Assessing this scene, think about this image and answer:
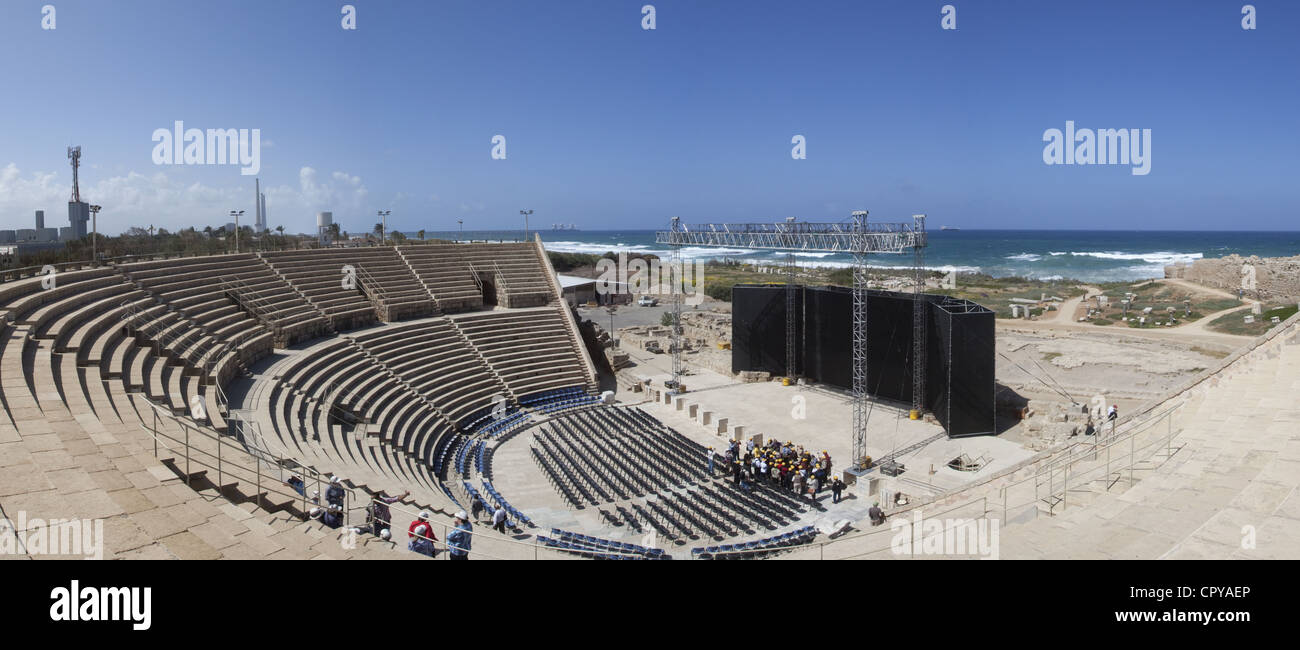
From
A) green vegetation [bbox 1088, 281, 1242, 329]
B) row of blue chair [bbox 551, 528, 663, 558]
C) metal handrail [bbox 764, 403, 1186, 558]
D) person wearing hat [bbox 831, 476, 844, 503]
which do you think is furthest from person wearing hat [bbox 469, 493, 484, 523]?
green vegetation [bbox 1088, 281, 1242, 329]

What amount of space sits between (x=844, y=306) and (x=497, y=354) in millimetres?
16128

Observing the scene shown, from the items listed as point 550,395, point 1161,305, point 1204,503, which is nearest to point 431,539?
point 1204,503

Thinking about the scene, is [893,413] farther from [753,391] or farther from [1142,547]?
[1142,547]

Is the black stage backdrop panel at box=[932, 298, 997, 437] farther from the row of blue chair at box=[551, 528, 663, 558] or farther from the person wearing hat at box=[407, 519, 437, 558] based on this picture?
the person wearing hat at box=[407, 519, 437, 558]

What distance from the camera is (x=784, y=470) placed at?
20344 mm

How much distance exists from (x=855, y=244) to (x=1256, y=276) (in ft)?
187

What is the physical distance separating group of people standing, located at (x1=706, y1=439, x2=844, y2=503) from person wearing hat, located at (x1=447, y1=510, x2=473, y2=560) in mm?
9813

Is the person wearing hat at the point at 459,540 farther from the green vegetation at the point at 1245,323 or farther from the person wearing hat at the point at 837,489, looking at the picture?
the green vegetation at the point at 1245,323

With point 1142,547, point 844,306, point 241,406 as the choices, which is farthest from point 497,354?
point 1142,547

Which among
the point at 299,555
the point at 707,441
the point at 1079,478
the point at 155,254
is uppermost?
the point at 155,254

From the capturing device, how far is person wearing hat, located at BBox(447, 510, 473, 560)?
9.96 meters

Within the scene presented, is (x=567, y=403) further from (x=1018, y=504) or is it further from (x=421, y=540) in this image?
(x=1018, y=504)

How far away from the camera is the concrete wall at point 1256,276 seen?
53.7 meters
